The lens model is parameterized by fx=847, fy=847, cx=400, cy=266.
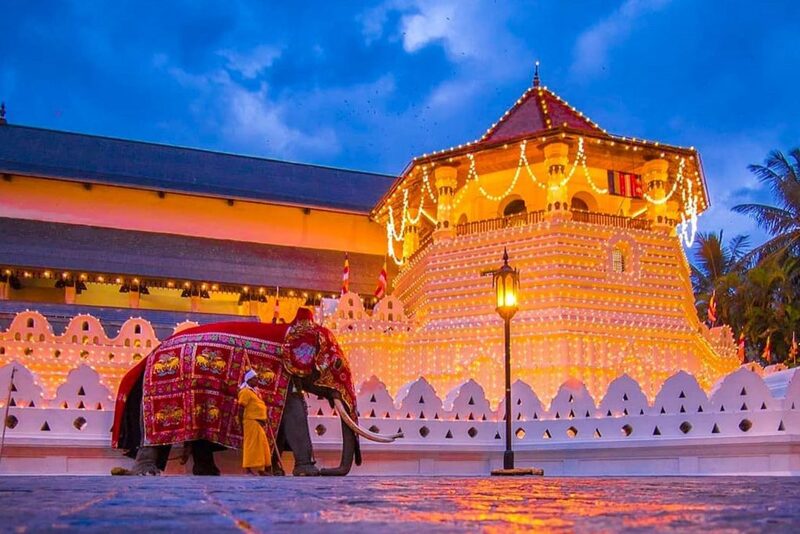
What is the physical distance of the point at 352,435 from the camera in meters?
10.1

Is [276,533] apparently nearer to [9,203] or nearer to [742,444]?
[742,444]

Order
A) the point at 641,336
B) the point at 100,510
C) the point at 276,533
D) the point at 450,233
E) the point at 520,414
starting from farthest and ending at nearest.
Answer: the point at 450,233
the point at 641,336
the point at 520,414
the point at 100,510
the point at 276,533

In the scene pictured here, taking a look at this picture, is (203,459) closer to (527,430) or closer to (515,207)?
(527,430)

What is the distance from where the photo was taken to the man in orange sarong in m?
9.18

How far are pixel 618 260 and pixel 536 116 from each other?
4.33 metres

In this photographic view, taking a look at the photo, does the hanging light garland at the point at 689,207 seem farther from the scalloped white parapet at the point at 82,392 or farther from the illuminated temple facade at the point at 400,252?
the scalloped white parapet at the point at 82,392

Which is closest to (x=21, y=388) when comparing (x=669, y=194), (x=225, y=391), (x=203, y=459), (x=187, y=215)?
(x=203, y=459)

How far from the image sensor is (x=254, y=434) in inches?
365

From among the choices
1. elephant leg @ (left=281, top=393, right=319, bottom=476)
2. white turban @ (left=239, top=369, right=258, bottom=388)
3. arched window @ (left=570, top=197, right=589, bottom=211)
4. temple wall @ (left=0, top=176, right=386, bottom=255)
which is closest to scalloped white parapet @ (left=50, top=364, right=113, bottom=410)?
white turban @ (left=239, top=369, right=258, bottom=388)

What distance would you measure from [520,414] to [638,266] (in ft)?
25.5

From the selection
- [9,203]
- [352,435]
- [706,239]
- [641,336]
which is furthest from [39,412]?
[706,239]

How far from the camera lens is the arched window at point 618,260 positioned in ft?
61.9

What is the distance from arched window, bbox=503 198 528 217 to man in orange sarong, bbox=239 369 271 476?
12.7 meters

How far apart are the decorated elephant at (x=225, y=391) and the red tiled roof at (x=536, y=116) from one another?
1080 centimetres
